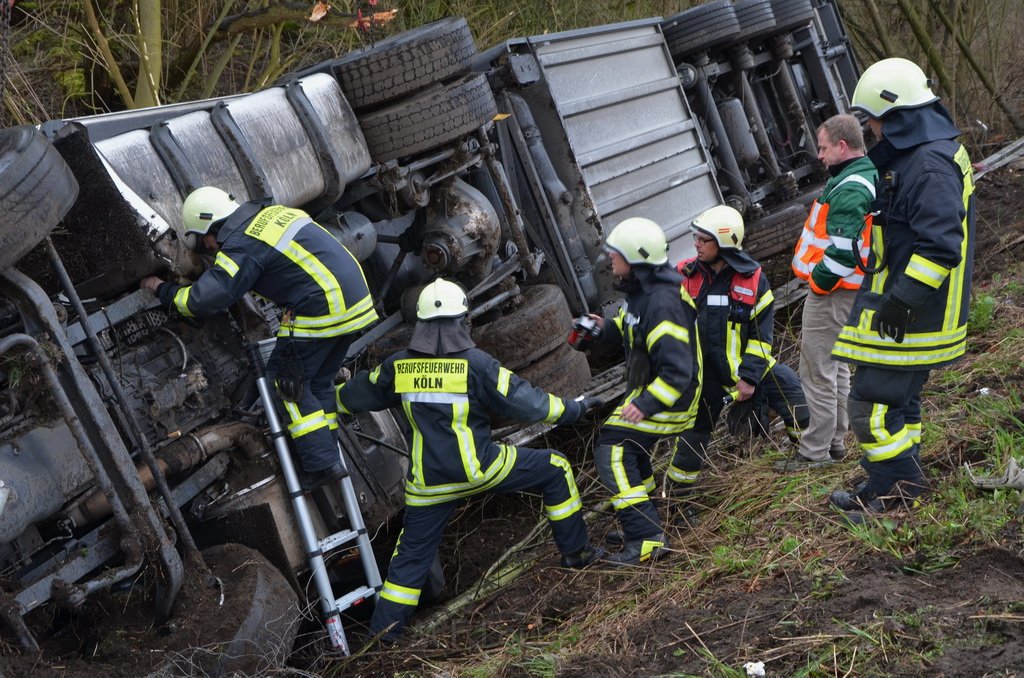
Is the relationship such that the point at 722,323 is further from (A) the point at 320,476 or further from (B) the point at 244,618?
(B) the point at 244,618

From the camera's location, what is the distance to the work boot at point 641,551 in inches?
159

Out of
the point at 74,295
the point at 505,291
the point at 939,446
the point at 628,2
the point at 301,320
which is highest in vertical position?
the point at 628,2

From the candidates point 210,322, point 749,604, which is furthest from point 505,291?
point 749,604

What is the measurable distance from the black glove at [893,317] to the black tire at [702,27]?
14.2 feet

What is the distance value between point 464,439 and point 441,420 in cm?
11

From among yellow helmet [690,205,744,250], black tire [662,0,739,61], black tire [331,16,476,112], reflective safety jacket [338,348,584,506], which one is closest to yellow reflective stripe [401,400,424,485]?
reflective safety jacket [338,348,584,506]

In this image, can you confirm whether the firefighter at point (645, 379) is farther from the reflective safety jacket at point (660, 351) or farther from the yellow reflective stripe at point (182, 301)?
the yellow reflective stripe at point (182, 301)

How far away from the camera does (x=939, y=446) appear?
4090mm

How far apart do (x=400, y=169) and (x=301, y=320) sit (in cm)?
113

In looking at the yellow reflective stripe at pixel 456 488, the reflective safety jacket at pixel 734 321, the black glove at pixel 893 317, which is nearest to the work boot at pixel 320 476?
the yellow reflective stripe at pixel 456 488

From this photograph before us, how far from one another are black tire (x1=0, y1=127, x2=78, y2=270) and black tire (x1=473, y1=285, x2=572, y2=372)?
231 cm

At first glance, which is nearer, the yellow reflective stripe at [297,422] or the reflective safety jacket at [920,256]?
the reflective safety jacket at [920,256]

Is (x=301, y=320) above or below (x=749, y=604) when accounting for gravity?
above

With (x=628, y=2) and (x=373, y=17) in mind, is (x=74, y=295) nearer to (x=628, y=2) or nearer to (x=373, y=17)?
(x=373, y=17)
